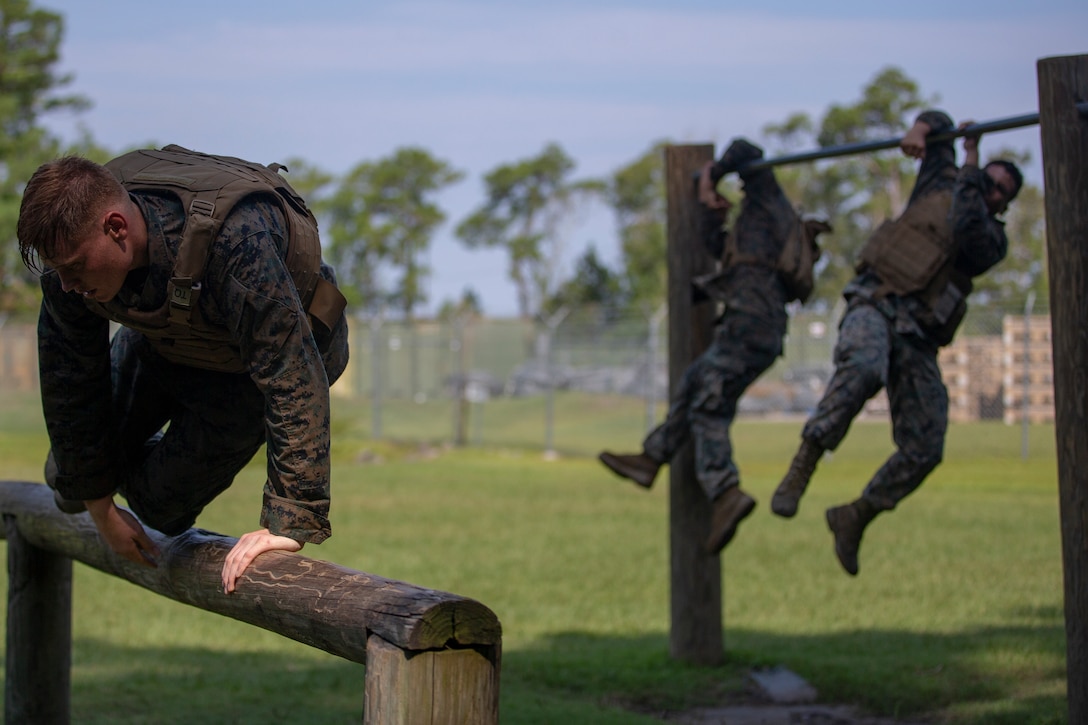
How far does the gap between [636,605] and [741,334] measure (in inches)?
127

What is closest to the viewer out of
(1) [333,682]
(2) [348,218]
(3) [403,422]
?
(1) [333,682]

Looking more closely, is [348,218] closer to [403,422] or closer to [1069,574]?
[403,422]

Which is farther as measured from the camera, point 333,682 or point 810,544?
point 810,544

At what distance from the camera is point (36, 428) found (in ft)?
89.9

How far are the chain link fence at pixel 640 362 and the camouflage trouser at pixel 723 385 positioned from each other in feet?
3.00

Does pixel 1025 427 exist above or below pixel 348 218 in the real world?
below

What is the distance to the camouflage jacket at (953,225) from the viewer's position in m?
5.18

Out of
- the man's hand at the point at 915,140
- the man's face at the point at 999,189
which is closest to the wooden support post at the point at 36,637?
the man's hand at the point at 915,140

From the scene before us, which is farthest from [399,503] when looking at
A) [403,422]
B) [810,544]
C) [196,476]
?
[403,422]

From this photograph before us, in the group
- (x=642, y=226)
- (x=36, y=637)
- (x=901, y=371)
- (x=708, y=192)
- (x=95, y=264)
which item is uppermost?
(x=642, y=226)

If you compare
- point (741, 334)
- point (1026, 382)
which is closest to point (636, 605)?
point (741, 334)

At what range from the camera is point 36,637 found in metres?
4.86

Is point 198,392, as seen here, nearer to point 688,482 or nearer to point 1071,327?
point 1071,327

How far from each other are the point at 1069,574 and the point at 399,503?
439 inches
